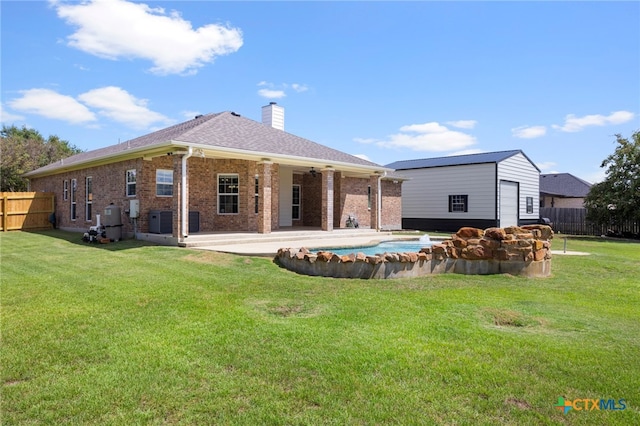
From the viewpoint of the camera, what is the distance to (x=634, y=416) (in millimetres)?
2783

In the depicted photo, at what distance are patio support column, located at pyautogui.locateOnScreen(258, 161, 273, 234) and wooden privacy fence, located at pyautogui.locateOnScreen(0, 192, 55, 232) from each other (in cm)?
1256

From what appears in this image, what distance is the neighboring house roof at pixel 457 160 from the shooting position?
73.0 feet

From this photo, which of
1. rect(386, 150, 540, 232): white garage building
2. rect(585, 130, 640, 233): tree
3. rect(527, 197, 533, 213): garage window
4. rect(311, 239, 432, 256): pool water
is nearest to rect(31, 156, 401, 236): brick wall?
rect(311, 239, 432, 256): pool water

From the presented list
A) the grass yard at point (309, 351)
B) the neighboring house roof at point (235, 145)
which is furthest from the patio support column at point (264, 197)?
the grass yard at point (309, 351)

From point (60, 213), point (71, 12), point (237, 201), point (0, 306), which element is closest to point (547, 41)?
point (237, 201)

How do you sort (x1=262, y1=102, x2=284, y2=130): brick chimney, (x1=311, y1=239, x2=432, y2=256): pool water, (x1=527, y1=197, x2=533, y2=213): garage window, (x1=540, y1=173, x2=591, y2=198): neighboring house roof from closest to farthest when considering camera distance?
(x1=311, y1=239, x2=432, y2=256): pool water < (x1=262, y1=102, x2=284, y2=130): brick chimney < (x1=527, y1=197, x2=533, y2=213): garage window < (x1=540, y1=173, x2=591, y2=198): neighboring house roof

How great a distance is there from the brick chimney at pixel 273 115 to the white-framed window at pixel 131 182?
7.68 m

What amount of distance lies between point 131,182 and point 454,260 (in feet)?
37.0

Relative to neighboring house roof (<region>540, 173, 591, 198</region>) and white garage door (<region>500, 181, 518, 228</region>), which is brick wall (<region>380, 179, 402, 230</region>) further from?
neighboring house roof (<region>540, 173, 591, 198</region>)

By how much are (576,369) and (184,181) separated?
425 inches

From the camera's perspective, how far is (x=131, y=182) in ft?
46.5

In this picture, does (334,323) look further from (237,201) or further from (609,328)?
(237,201)

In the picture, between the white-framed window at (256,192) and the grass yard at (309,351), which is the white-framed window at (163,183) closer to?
the white-framed window at (256,192)

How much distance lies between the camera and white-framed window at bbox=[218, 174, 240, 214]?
49.5ft
